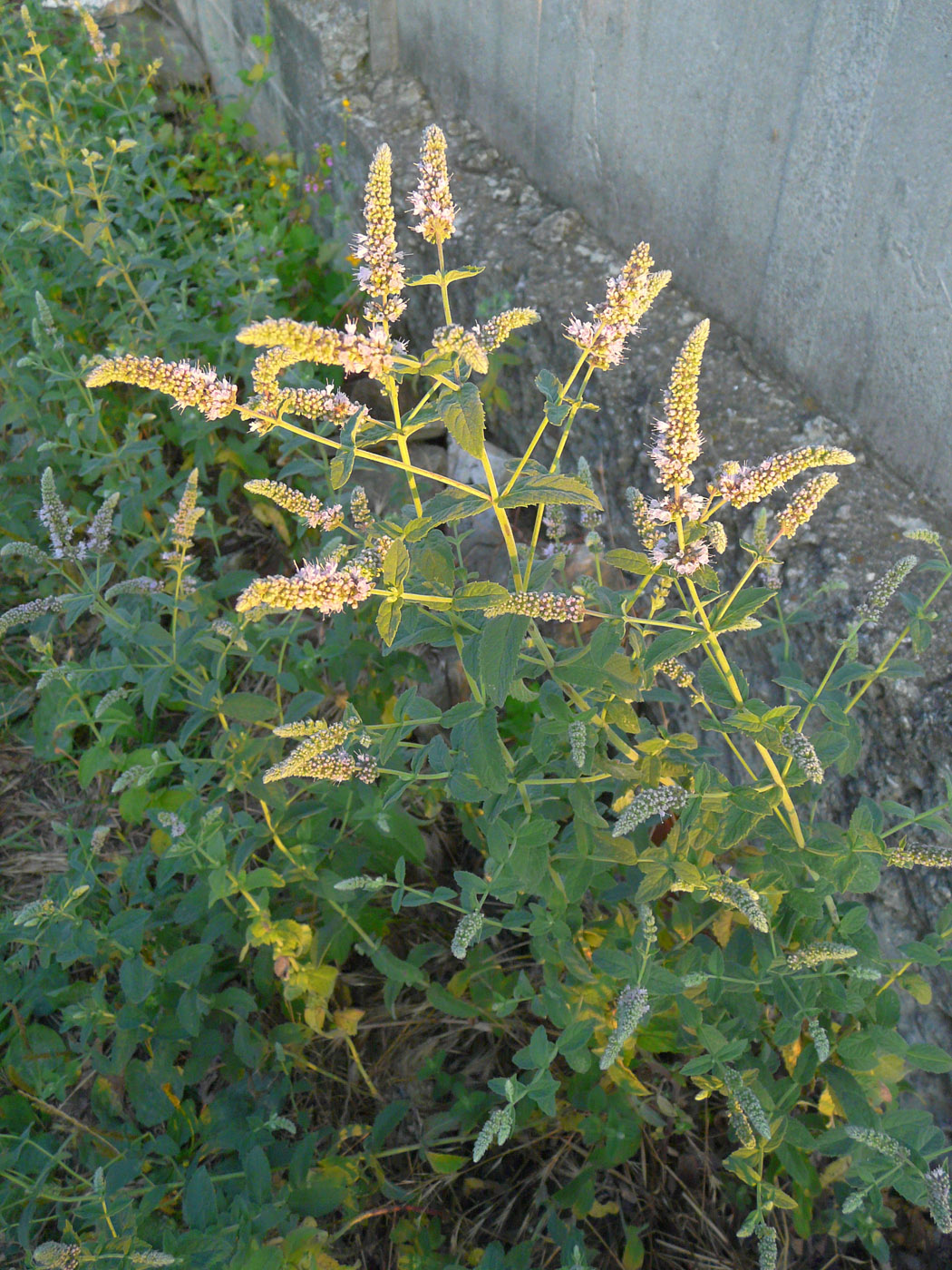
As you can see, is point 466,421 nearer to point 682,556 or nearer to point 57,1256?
point 682,556

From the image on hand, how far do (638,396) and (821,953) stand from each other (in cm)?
185

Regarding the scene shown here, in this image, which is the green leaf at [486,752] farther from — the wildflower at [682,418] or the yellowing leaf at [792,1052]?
the yellowing leaf at [792,1052]

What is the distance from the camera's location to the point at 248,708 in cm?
230

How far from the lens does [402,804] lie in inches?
110

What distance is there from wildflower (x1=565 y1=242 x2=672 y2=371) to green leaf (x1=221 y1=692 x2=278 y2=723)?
119 cm

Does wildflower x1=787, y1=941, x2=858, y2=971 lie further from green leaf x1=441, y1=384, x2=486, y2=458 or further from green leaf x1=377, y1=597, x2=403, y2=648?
green leaf x1=441, y1=384, x2=486, y2=458

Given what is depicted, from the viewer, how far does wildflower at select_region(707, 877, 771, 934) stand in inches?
62.2

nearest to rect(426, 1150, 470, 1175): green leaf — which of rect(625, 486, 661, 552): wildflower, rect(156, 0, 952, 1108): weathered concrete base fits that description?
rect(156, 0, 952, 1108): weathered concrete base

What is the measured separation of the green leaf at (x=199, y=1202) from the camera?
5.64 ft

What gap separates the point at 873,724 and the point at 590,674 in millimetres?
981

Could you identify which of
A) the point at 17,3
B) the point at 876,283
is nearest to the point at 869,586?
the point at 876,283

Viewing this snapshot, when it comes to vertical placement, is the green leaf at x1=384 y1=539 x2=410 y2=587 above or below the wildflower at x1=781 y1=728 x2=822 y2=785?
above

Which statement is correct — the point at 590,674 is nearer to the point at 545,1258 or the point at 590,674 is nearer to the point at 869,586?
the point at 869,586

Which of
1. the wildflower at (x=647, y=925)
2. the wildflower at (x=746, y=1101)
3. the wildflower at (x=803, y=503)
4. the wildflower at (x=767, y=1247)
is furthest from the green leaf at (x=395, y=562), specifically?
the wildflower at (x=767, y=1247)
